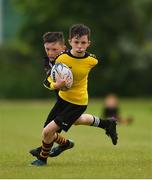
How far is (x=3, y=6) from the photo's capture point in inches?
2749

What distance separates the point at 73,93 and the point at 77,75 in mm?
281

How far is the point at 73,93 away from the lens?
42.2 feet

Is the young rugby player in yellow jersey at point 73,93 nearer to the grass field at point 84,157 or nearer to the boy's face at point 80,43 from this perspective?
the boy's face at point 80,43

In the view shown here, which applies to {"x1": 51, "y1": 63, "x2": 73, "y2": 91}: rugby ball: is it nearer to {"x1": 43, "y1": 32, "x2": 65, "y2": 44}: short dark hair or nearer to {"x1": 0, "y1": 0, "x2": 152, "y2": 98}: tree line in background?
{"x1": 43, "y1": 32, "x2": 65, "y2": 44}: short dark hair

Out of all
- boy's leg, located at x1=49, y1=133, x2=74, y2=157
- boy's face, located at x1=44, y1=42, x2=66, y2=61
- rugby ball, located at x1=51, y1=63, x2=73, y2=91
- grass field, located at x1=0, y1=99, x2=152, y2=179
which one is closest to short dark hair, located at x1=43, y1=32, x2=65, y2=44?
boy's face, located at x1=44, y1=42, x2=66, y2=61

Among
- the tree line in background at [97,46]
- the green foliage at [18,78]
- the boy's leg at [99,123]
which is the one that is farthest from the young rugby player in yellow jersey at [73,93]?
the green foliage at [18,78]

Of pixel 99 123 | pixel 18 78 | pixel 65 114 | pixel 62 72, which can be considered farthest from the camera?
pixel 18 78

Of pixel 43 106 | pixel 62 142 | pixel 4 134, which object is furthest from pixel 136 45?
pixel 62 142

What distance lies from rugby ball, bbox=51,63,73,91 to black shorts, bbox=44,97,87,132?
Result: 339mm

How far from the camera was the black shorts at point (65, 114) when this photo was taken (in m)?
12.8

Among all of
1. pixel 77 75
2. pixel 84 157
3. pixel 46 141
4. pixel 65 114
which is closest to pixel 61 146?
pixel 84 157

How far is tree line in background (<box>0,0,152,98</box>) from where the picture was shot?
49.0 metres

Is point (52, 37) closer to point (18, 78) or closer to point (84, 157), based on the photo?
point (84, 157)

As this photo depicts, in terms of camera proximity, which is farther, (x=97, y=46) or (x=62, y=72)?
(x=97, y=46)
